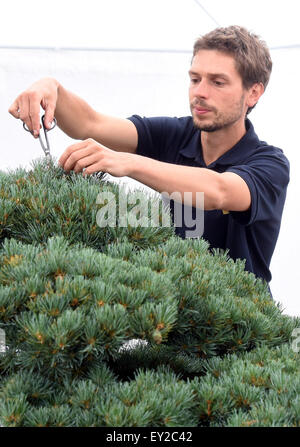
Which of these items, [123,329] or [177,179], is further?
[177,179]

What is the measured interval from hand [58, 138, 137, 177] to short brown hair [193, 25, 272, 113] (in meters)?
1.02

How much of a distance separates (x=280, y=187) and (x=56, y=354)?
55.5 inches

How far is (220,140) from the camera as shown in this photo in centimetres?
251

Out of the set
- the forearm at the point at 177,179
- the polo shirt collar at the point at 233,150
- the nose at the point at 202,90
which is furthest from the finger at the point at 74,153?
the polo shirt collar at the point at 233,150

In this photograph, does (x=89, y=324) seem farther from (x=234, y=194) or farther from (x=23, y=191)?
(x=234, y=194)

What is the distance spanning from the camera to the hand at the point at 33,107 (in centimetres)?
173

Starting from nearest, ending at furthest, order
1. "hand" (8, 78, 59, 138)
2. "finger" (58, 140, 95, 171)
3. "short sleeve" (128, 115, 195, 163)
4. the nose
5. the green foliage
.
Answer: the green foliage
"finger" (58, 140, 95, 171)
"hand" (8, 78, 59, 138)
the nose
"short sleeve" (128, 115, 195, 163)

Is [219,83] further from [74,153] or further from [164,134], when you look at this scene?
[74,153]

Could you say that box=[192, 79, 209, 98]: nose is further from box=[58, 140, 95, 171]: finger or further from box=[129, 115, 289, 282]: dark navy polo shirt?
box=[58, 140, 95, 171]: finger

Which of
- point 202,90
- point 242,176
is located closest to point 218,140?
point 202,90

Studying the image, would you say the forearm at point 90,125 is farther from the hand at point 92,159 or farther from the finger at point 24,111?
the hand at point 92,159

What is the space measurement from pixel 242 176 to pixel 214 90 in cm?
47

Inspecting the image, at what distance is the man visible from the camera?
183cm

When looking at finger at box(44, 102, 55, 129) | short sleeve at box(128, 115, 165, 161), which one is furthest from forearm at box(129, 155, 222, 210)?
short sleeve at box(128, 115, 165, 161)
